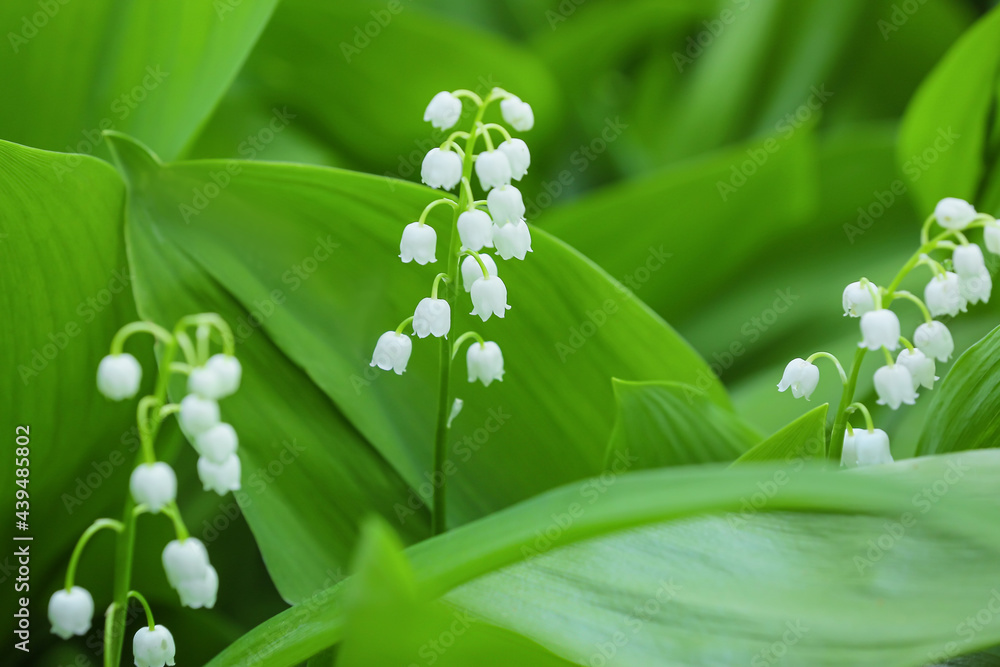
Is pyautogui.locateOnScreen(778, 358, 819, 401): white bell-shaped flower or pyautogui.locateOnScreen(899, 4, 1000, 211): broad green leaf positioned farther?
pyautogui.locateOnScreen(899, 4, 1000, 211): broad green leaf

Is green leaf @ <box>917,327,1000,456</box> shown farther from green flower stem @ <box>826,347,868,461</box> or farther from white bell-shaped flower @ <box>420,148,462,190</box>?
white bell-shaped flower @ <box>420,148,462,190</box>

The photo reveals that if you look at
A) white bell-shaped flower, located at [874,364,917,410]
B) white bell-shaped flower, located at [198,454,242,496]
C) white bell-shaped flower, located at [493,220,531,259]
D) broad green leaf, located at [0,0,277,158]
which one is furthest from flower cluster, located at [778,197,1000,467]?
broad green leaf, located at [0,0,277,158]

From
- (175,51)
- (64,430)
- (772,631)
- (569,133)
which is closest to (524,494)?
(772,631)

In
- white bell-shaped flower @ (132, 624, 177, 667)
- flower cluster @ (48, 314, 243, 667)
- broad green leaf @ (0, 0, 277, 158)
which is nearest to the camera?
flower cluster @ (48, 314, 243, 667)

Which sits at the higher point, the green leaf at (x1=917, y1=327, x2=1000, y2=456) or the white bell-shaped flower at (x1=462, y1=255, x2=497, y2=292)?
the white bell-shaped flower at (x1=462, y1=255, x2=497, y2=292)

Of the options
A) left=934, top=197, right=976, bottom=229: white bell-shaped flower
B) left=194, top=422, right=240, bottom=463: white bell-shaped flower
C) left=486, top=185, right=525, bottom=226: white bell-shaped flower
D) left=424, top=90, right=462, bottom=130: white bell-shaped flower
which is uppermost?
left=424, top=90, right=462, bottom=130: white bell-shaped flower

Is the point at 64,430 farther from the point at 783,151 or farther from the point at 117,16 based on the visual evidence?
the point at 783,151

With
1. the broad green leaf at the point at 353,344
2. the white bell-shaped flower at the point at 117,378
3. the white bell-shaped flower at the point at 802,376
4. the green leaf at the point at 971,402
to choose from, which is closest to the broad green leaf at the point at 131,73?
the broad green leaf at the point at 353,344
